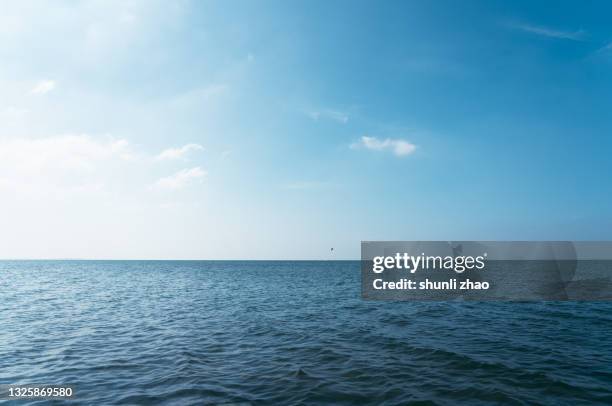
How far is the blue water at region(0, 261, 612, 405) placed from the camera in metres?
11.4

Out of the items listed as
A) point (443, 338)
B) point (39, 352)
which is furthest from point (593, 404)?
point (39, 352)

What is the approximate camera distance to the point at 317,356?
16.0 metres

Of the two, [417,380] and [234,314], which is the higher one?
[417,380]

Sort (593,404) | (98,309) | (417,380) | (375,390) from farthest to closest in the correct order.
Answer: (98,309)
(417,380)
(375,390)
(593,404)

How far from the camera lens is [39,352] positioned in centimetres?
1677

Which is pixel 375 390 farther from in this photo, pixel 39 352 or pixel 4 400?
pixel 39 352

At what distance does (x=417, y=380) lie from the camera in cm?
1255

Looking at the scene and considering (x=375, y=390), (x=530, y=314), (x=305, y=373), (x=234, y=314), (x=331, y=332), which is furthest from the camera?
(x=234, y=314)

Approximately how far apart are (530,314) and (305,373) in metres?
23.9

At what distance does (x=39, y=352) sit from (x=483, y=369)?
73.8 feet

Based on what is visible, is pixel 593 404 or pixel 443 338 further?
pixel 443 338

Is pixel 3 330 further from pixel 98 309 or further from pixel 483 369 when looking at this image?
pixel 483 369

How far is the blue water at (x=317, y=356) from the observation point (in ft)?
37.5

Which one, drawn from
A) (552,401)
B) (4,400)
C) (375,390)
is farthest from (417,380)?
(4,400)
